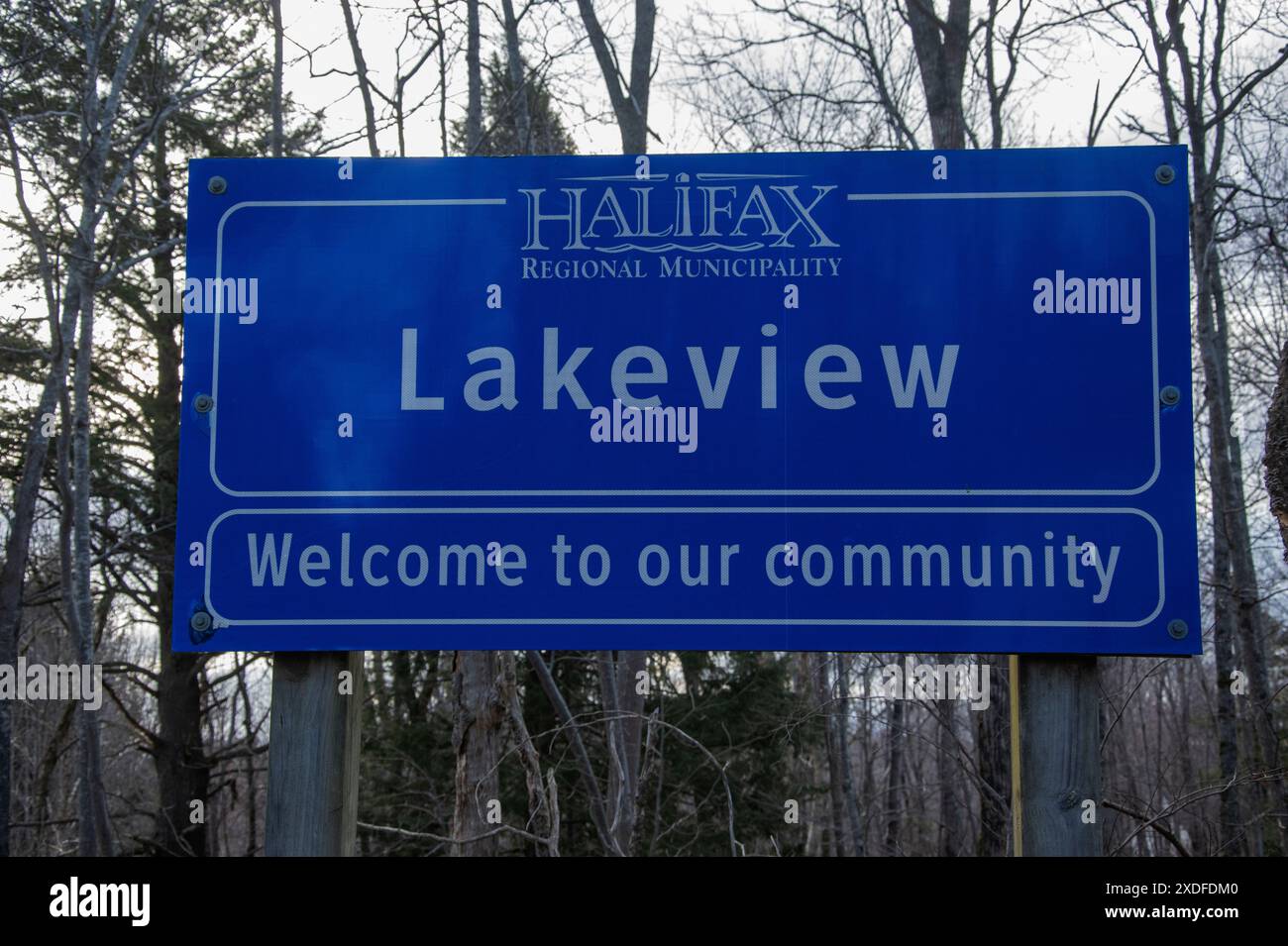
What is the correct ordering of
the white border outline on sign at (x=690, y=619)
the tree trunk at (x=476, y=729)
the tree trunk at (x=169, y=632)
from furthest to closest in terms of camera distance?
1. the tree trunk at (x=169, y=632)
2. the tree trunk at (x=476, y=729)
3. the white border outline on sign at (x=690, y=619)

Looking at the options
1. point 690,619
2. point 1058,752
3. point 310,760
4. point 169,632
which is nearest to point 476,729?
point 310,760

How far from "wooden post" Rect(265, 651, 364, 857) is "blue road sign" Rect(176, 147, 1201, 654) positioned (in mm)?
98

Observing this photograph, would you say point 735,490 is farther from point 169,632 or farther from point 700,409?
point 169,632

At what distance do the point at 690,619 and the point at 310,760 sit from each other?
94 cm

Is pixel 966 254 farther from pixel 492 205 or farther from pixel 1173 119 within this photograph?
pixel 1173 119

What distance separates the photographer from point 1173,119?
36.2ft

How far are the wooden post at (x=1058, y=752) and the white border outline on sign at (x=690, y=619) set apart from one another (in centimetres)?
13

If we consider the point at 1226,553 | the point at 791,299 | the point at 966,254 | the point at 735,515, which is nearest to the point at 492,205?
the point at 791,299

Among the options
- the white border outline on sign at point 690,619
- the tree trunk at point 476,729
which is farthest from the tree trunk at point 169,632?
the white border outline on sign at point 690,619

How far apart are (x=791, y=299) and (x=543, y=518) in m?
0.77

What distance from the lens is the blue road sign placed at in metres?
2.68

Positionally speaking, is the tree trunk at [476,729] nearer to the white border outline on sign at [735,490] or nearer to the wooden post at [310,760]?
the wooden post at [310,760]

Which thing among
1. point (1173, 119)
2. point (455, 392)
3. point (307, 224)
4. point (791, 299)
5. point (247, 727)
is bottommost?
point (247, 727)

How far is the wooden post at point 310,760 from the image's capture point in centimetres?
275
